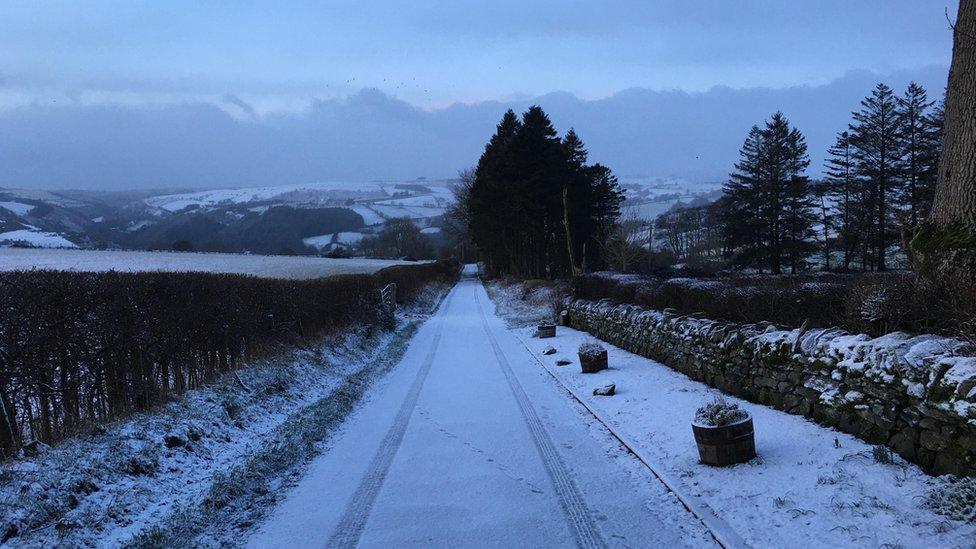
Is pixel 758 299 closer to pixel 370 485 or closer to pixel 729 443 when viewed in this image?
pixel 729 443

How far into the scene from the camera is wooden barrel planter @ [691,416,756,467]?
19.7 ft

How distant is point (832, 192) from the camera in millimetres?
48469

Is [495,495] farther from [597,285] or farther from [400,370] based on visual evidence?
[597,285]

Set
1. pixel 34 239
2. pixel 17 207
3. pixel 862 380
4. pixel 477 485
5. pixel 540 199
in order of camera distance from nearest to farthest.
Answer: pixel 862 380, pixel 477 485, pixel 540 199, pixel 34 239, pixel 17 207

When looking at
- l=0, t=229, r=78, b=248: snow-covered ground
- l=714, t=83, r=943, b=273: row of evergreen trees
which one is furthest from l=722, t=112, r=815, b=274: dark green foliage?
l=0, t=229, r=78, b=248: snow-covered ground

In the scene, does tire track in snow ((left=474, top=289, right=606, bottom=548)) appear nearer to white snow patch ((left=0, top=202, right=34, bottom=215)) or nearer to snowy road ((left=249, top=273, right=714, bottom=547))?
snowy road ((left=249, top=273, right=714, bottom=547))

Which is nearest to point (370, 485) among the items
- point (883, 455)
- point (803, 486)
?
point (803, 486)

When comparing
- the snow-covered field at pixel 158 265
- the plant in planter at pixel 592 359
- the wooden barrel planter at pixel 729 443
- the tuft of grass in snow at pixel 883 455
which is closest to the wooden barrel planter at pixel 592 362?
the plant in planter at pixel 592 359

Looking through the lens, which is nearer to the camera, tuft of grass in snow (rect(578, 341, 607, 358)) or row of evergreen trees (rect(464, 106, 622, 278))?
tuft of grass in snow (rect(578, 341, 607, 358))

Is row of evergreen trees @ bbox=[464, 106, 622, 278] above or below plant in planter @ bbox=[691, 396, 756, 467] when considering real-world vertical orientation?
above

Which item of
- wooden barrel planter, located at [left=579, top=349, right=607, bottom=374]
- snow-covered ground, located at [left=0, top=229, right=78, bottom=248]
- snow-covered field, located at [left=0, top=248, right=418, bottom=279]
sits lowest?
wooden barrel planter, located at [left=579, top=349, right=607, bottom=374]

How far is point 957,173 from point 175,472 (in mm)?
10088

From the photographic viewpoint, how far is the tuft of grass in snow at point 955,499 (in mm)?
4219

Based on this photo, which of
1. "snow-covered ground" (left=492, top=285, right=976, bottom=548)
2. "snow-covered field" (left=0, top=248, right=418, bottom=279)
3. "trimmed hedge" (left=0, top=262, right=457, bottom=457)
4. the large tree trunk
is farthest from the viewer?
"snow-covered field" (left=0, top=248, right=418, bottom=279)
